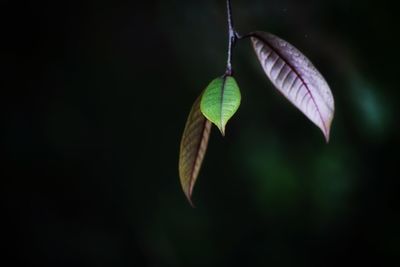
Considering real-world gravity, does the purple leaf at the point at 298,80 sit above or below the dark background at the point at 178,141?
above

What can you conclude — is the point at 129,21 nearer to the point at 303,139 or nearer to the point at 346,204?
the point at 303,139

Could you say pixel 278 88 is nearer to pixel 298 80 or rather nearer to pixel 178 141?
pixel 298 80

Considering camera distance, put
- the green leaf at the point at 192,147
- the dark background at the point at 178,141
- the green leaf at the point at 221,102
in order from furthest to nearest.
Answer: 1. the dark background at the point at 178,141
2. the green leaf at the point at 192,147
3. the green leaf at the point at 221,102

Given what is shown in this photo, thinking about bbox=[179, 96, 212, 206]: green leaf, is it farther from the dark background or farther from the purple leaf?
the dark background

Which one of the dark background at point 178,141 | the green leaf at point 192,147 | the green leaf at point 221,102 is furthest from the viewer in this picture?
the dark background at point 178,141

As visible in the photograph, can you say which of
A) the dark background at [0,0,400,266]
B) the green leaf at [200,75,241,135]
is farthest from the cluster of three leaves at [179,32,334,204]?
the dark background at [0,0,400,266]

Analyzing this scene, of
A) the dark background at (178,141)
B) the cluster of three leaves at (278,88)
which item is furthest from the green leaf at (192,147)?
the dark background at (178,141)

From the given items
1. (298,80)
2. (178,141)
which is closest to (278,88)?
(298,80)

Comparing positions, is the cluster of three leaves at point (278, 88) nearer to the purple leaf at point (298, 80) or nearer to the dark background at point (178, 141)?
the purple leaf at point (298, 80)
